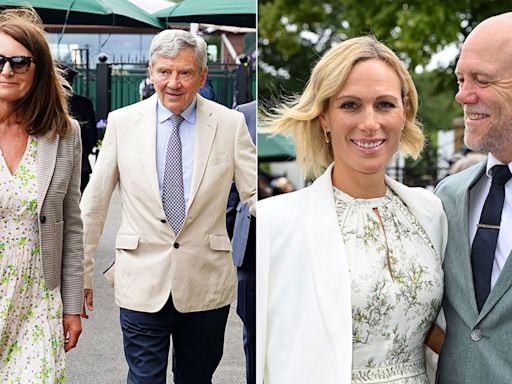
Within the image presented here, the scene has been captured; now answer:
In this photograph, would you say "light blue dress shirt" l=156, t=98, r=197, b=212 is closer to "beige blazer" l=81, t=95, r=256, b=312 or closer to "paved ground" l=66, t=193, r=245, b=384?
"beige blazer" l=81, t=95, r=256, b=312

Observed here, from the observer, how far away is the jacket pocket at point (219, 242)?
2.46 m

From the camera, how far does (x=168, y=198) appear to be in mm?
2385

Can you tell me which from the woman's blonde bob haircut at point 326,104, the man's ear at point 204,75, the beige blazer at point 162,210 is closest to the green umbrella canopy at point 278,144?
the woman's blonde bob haircut at point 326,104

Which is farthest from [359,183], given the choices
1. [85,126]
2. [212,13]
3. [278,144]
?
[278,144]

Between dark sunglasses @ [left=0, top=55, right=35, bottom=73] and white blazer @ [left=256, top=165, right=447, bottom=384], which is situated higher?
dark sunglasses @ [left=0, top=55, right=35, bottom=73]

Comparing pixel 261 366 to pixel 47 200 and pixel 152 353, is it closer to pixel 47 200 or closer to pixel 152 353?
pixel 152 353

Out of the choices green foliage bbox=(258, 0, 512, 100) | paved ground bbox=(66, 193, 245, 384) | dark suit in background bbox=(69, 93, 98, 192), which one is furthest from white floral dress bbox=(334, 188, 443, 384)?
green foliage bbox=(258, 0, 512, 100)

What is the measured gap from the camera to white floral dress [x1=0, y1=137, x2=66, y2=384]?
2.30 meters

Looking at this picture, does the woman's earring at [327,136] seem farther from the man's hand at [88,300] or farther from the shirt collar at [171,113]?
the man's hand at [88,300]

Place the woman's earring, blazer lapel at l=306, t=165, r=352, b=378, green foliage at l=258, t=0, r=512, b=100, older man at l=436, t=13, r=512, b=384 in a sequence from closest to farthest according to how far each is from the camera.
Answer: blazer lapel at l=306, t=165, r=352, b=378 → older man at l=436, t=13, r=512, b=384 → the woman's earring → green foliage at l=258, t=0, r=512, b=100

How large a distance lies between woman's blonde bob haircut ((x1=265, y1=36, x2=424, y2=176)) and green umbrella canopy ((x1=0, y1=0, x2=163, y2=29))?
1.44 feet

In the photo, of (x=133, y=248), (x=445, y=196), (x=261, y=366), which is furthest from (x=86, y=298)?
(x=445, y=196)

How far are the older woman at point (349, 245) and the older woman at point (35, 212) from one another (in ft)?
1.74

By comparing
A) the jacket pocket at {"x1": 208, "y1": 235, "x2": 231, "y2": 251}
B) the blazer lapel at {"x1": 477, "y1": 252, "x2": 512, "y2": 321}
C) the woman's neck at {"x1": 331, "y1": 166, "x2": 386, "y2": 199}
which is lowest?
the blazer lapel at {"x1": 477, "y1": 252, "x2": 512, "y2": 321}
